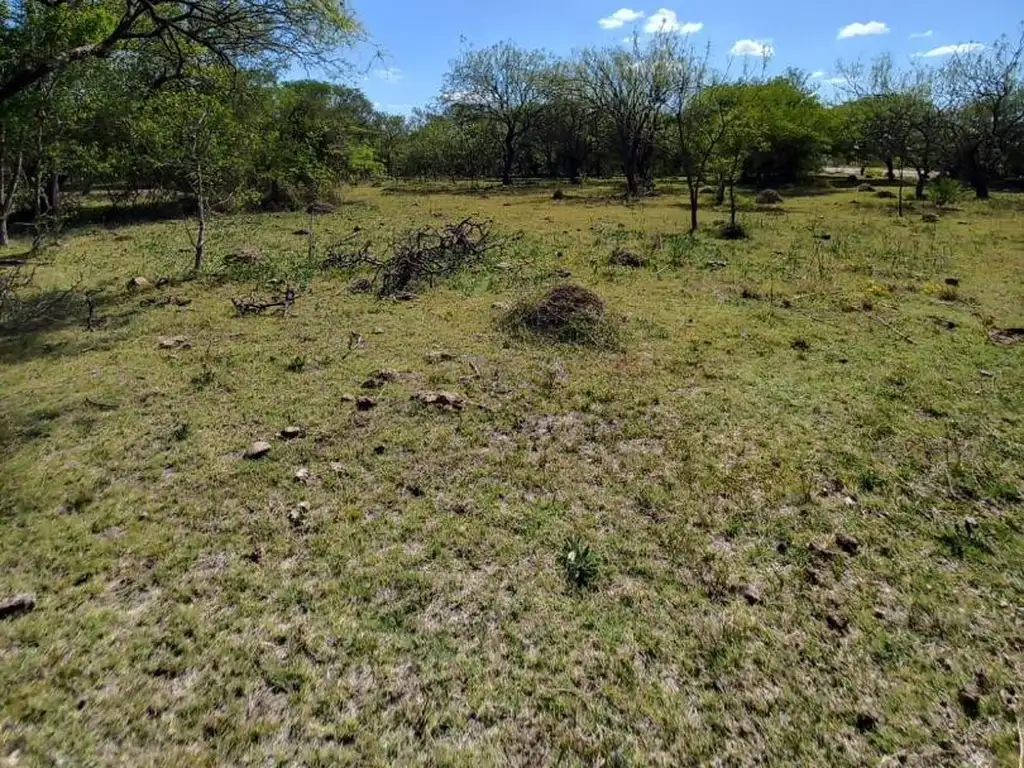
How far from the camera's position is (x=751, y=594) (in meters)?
2.93

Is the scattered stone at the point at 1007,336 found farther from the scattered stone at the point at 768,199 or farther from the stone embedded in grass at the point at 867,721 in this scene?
the scattered stone at the point at 768,199

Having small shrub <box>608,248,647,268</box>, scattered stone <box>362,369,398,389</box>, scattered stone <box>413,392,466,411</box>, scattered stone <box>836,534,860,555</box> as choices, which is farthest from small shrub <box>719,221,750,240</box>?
scattered stone <box>836,534,860,555</box>

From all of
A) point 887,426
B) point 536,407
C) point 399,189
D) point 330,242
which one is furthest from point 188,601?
point 399,189

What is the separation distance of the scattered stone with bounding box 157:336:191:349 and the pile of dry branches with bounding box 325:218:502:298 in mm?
2837

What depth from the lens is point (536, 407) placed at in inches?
199

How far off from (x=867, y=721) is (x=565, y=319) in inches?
199

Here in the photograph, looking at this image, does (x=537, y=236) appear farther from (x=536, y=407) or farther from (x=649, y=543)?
(x=649, y=543)

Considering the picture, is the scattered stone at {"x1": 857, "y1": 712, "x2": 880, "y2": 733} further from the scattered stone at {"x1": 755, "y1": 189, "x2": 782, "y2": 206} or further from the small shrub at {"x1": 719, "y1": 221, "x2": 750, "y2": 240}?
the scattered stone at {"x1": 755, "y1": 189, "x2": 782, "y2": 206}

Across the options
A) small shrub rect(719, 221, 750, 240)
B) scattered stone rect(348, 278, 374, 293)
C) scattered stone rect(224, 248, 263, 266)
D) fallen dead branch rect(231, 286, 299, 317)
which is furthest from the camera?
small shrub rect(719, 221, 750, 240)

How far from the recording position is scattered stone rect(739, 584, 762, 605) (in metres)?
2.90

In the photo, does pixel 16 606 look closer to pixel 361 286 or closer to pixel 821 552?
pixel 821 552

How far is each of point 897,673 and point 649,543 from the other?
1278 millimetres

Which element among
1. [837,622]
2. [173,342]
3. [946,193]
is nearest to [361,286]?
[173,342]

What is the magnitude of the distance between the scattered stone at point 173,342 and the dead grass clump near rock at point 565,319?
3.77m
